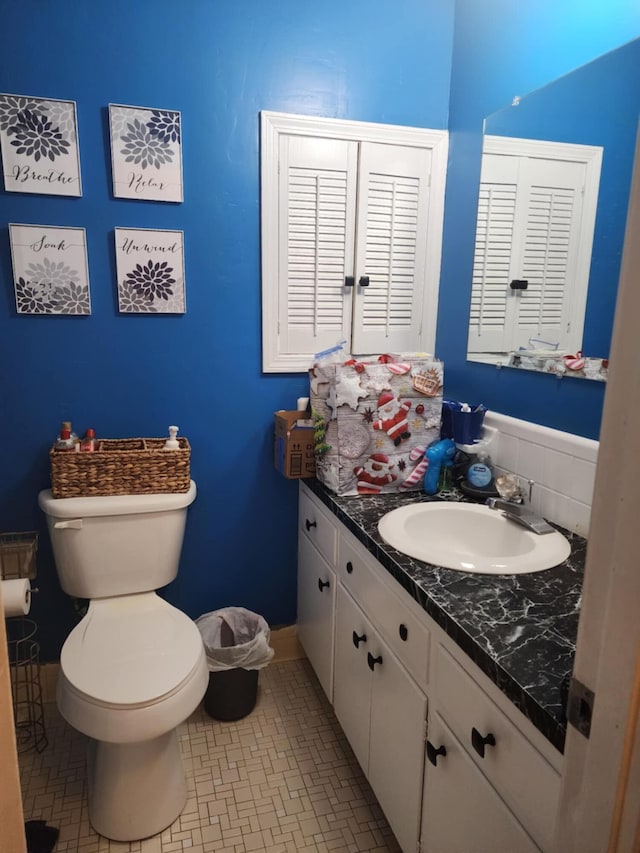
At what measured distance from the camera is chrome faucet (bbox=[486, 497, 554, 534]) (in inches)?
55.1

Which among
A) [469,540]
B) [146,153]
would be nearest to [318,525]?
[469,540]

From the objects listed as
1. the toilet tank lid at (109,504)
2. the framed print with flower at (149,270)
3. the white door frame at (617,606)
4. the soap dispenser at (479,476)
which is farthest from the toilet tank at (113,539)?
the white door frame at (617,606)

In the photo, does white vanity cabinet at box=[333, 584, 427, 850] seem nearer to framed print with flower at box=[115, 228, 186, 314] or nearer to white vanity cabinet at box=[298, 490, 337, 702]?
white vanity cabinet at box=[298, 490, 337, 702]

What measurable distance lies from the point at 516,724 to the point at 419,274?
1.64 meters

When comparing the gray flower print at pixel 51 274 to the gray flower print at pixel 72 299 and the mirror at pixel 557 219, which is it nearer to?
the gray flower print at pixel 72 299

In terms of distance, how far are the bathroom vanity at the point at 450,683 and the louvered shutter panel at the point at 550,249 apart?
60cm

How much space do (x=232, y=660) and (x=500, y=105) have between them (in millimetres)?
2024

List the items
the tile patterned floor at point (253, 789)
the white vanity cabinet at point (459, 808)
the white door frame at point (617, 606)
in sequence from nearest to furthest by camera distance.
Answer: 1. the white door frame at point (617, 606)
2. the white vanity cabinet at point (459, 808)
3. the tile patterned floor at point (253, 789)

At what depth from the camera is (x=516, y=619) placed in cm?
104

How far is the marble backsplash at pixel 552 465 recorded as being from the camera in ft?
4.64

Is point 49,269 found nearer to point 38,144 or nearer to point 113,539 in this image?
point 38,144

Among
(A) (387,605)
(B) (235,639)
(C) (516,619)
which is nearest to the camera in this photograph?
(C) (516,619)

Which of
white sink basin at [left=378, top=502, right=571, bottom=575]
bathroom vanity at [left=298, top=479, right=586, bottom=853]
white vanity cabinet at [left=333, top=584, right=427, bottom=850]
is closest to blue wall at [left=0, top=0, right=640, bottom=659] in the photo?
white sink basin at [left=378, top=502, right=571, bottom=575]

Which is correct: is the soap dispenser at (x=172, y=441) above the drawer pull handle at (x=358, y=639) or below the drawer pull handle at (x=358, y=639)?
above
